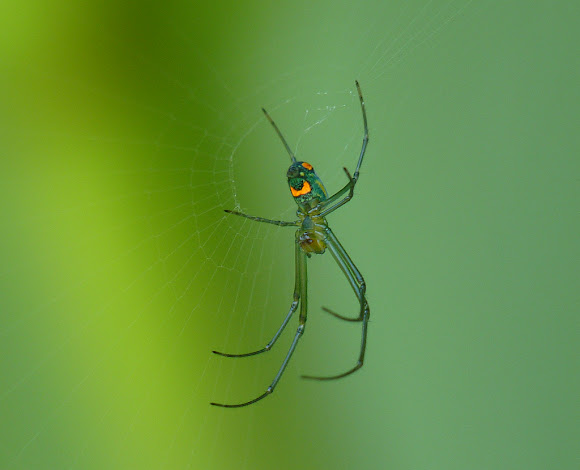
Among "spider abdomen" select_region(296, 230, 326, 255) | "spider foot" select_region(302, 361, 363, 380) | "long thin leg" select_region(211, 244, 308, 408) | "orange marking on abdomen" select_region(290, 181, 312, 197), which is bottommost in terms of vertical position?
"spider foot" select_region(302, 361, 363, 380)

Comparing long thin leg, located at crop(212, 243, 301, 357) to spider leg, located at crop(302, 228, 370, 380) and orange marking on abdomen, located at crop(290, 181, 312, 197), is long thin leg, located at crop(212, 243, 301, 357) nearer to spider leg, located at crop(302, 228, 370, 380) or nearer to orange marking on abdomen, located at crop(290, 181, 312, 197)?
spider leg, located at crop(302, 228, 370, 380)

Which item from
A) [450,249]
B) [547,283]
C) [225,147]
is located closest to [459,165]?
[450,249]

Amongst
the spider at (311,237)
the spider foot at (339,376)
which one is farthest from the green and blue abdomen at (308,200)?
the spider foot at (339,376)

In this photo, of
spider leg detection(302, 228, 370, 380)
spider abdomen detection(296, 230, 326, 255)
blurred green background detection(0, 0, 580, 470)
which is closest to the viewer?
blurred green background detection(0, 0, 580, 470)

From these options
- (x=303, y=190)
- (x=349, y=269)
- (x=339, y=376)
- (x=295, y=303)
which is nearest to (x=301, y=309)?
(x=295, y=303)

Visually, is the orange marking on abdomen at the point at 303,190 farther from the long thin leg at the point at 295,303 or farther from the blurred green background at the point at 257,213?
the long thin leg at the point at 295,303

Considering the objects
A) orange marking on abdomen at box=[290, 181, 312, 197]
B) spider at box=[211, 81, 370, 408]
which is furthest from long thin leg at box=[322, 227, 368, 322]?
orange marking on abdomen at box=[290, 181, 312, 197]
